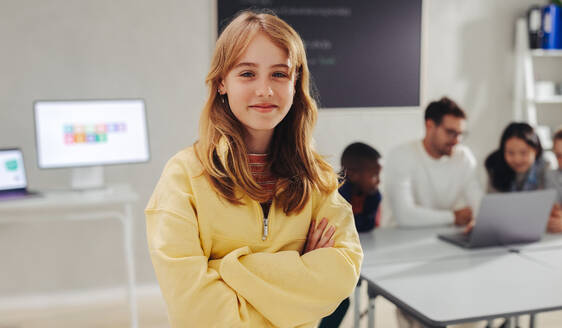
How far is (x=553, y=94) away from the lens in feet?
13.0

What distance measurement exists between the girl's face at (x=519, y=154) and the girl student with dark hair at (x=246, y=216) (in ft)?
5.80

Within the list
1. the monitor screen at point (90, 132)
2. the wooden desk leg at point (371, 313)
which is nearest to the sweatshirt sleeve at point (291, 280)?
the wooden desk leg at point (371, 313)

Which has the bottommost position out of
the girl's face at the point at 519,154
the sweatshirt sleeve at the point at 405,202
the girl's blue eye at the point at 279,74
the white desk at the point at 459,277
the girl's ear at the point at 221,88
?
the white desk at the point at 459,277

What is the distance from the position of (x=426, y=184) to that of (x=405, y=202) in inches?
10.2

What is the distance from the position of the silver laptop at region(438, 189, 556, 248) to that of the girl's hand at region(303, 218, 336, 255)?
92 centimetres

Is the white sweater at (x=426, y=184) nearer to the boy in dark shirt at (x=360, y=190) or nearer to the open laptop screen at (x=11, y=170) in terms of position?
the boy in dark shirt at (x=360, y=190)

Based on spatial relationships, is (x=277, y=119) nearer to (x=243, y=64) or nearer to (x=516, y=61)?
(x=243, y=64)

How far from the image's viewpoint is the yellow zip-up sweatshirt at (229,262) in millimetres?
1207

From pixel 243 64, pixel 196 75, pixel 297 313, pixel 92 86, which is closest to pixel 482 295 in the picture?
pixel 297 313

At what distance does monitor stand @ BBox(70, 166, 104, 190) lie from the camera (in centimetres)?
297

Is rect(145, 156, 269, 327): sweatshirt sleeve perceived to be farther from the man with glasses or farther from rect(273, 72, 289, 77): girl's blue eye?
the man with glasses

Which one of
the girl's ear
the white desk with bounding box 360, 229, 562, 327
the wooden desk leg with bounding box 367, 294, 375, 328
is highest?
the girl's ear

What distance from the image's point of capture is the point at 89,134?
9.68ft

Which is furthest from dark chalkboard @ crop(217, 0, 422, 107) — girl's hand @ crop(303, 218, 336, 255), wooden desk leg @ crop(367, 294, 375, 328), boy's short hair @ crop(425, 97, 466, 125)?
girl's hand @ crop(303, 218, 336, 255)
